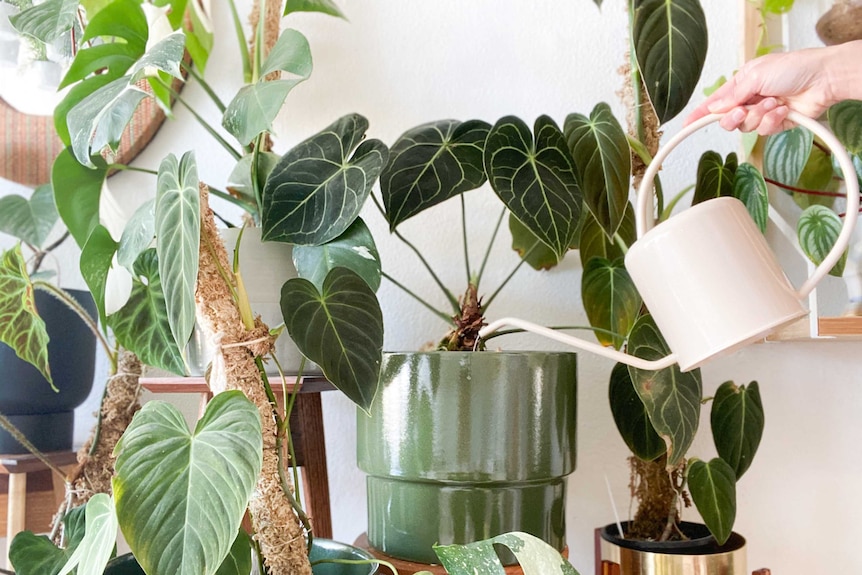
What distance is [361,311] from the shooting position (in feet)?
2.50

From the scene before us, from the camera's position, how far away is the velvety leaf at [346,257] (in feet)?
2.68

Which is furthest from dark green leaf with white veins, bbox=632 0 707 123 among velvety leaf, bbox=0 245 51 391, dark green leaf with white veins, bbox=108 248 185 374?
velvety leaf, bbox=0 245 51 391

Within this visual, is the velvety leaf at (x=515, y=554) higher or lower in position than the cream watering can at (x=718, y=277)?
lower

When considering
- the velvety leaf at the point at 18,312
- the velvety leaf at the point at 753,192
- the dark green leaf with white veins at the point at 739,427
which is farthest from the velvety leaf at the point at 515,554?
the velvety leaf at the point at 18,312

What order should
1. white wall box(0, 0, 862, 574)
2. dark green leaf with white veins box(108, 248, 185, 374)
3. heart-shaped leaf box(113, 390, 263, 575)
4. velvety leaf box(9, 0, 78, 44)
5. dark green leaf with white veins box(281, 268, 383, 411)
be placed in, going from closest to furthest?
heart-shaped leaf box(113, 390, 263, 575) → dark green leaf with white veins box(281, 268, 383, 411) → velvety leaf box(9, 0, 78, 44) → dark green leaf with white veins box(108, 248, 185, 374) → white wall box(0, 0, 862, 574)

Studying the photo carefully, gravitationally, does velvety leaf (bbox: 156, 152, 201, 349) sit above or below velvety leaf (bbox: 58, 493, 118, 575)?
above

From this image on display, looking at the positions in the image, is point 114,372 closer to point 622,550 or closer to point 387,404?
point 387,404

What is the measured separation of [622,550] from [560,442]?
186mm

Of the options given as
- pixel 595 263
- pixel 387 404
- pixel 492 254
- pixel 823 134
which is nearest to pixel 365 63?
pixel 492 254

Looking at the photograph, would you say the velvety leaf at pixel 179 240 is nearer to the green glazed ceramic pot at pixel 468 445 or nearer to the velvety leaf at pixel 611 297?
the green glazed ceramic pot at pixel 468 445

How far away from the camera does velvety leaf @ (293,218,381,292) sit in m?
0.82

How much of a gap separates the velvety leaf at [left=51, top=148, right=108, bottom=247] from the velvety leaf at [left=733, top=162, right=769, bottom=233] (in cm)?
86

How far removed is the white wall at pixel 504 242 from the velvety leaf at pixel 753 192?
0.26m

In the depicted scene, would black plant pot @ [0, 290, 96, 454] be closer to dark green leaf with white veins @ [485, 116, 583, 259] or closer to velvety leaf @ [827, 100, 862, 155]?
dark green leaf with white veins @ [485, 116, 583, 259]
